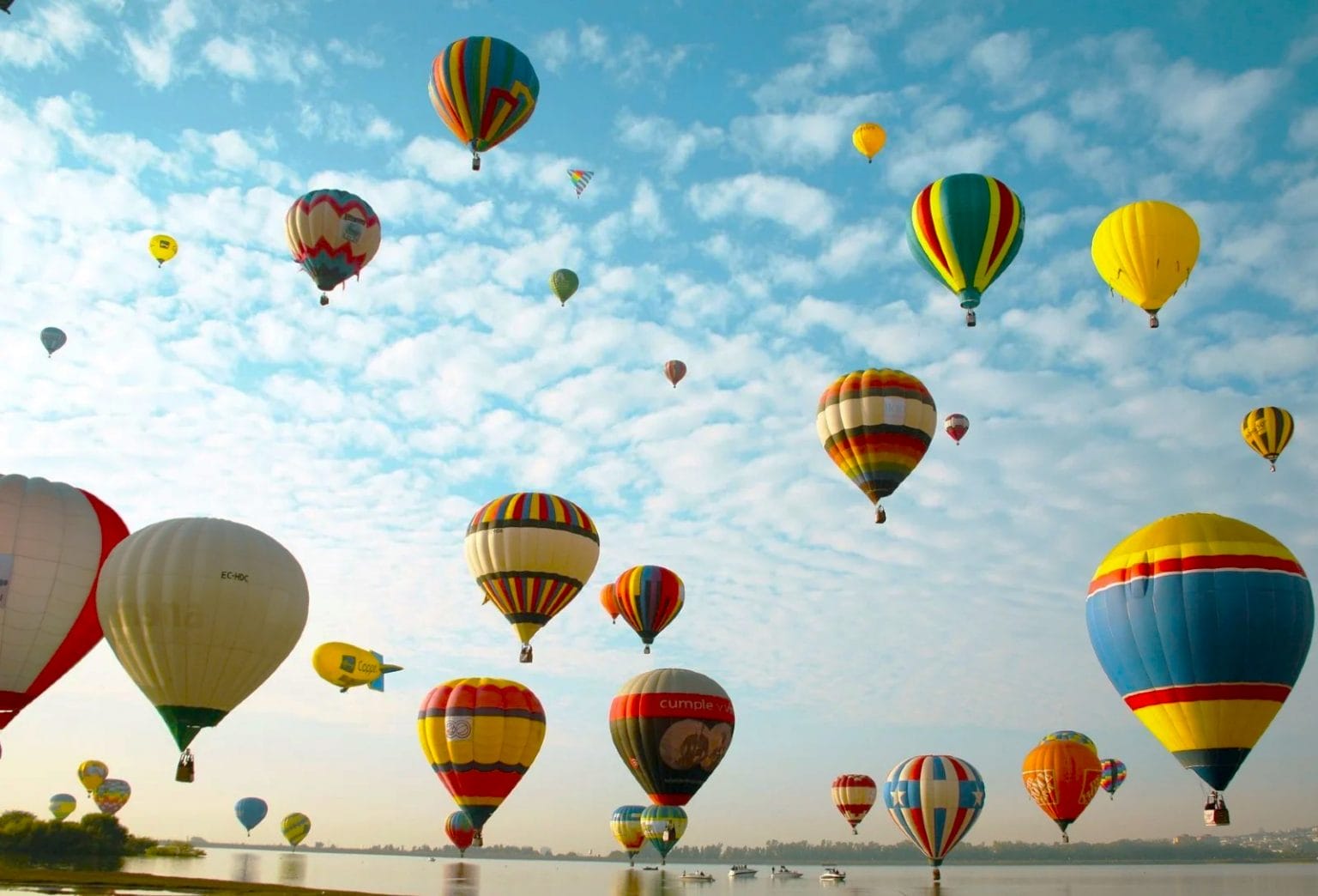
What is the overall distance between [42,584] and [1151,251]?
24871mm

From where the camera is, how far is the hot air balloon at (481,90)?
28188mm

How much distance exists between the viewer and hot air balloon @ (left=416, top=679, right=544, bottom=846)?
30453 millimetres

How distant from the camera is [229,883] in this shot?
928 inches

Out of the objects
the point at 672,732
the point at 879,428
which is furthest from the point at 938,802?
the point at 879,428

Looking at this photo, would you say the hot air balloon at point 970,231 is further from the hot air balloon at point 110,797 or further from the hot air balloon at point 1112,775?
the hot air balloon at point 110,797

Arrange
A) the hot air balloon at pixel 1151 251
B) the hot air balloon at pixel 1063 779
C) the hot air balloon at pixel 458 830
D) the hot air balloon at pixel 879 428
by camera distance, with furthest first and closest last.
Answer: the hot air balloon at pixel 458 830 → the hot air balloon at pixel 1063 779 → the hot air balloon at pixel 879 428 → the hot air balloon at pixel 1151 251

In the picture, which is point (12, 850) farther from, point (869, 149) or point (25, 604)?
point (869, 149)

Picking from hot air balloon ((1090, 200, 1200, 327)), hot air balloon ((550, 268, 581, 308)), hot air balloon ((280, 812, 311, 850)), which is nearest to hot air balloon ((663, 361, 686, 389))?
hot air balloon ((550, 268, 581, 308))

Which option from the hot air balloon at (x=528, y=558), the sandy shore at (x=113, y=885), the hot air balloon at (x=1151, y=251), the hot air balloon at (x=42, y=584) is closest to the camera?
the sandy shore at (x=113, y=885)

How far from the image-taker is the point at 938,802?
3541 centimetres

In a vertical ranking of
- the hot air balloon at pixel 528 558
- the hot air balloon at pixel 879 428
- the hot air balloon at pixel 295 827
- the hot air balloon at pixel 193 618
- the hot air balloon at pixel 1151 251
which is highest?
the hot air balloon at pixel 1151 251

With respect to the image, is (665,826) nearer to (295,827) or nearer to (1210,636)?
(1210,636)

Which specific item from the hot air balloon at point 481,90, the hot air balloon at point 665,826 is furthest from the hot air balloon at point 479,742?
the hot air balloon at point 481,90

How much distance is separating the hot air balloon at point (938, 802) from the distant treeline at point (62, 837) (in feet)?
93.4
